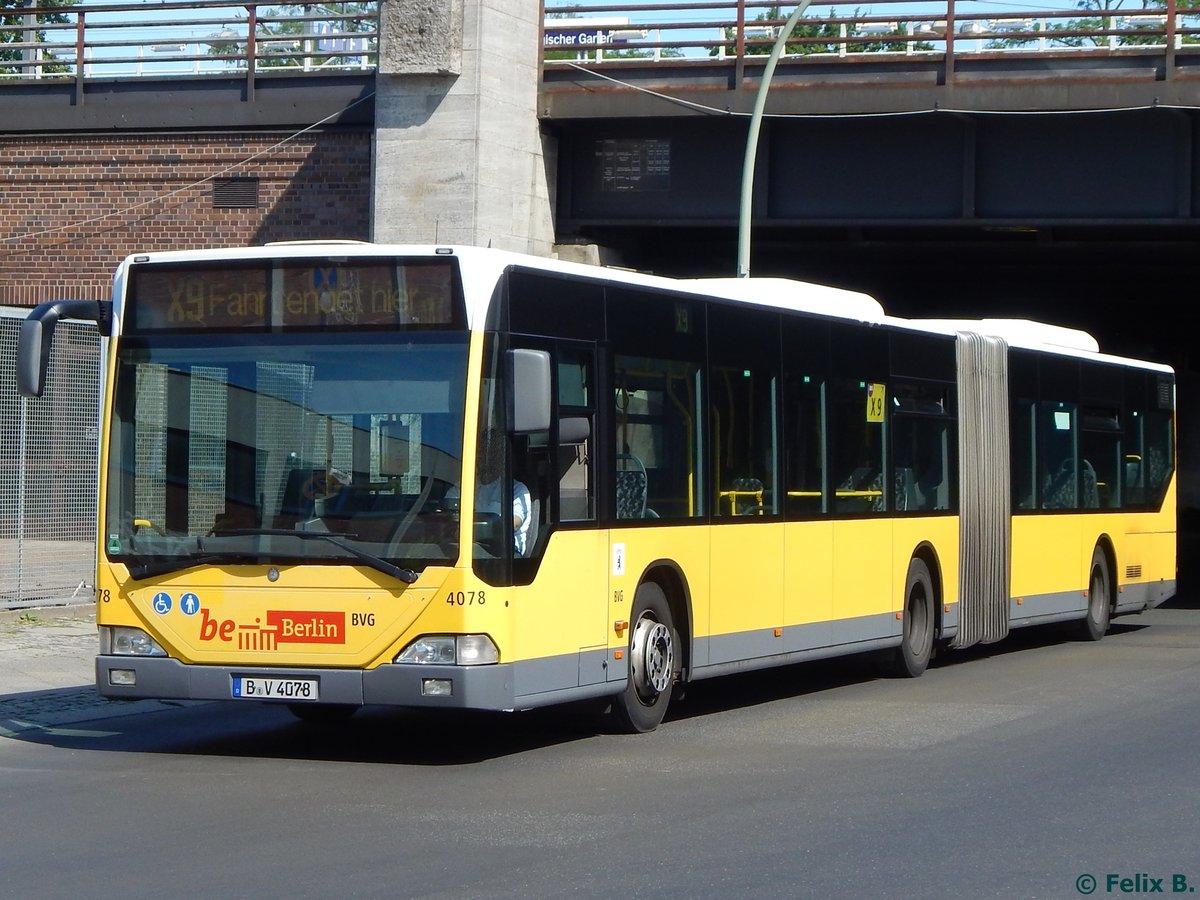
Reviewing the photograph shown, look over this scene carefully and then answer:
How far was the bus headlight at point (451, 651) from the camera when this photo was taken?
9.61 metres

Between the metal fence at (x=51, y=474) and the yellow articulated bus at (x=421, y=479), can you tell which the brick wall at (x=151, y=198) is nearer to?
the metal fence at (x=51, y=474)

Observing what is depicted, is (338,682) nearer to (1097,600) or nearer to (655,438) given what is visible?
(655,438)

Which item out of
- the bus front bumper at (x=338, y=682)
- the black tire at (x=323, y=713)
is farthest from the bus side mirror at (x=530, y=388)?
the black tire at (x=323, y=713)

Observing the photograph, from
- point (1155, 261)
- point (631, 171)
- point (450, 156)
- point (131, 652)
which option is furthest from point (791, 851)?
point (1155, 261)

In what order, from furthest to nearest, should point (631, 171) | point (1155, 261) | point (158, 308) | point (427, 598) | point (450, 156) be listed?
point (1155, 261)
point (631, 171)
point (450, 156)
point (158, 308)
point (427, 598)

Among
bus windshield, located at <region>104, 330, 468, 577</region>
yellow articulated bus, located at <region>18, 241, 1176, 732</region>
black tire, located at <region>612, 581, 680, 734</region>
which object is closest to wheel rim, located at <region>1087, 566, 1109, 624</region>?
yellow articulated bus, located at <region>18, 241, 1176, 732</region>

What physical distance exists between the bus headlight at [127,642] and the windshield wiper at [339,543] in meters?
0.74

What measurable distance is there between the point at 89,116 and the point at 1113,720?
1798 centimetres

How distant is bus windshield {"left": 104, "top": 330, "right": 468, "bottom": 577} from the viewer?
970cm

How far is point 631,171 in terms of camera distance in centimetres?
2439

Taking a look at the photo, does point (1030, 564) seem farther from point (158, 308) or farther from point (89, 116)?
point (89, 116)

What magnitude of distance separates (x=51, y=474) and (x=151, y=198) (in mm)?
7490

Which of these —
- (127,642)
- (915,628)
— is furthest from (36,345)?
(915,628)

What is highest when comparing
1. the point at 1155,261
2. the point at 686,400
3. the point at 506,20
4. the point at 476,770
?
the point at 506,20
